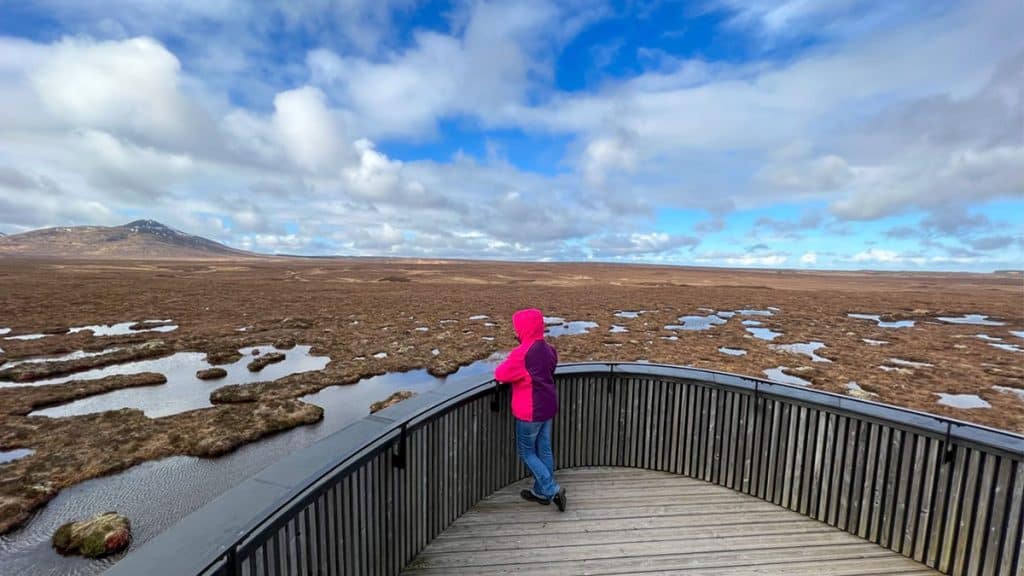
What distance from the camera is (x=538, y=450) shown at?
5152 mm

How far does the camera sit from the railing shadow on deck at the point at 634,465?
2822 mm

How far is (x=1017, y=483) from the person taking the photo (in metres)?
3.68

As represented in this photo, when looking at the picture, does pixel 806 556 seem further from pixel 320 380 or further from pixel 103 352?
pixel 103 352

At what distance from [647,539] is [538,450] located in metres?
1.43

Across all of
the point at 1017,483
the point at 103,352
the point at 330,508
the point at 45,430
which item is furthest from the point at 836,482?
the point at 103,352

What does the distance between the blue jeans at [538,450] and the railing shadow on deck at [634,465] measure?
426mm

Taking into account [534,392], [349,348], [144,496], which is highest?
[534,392]

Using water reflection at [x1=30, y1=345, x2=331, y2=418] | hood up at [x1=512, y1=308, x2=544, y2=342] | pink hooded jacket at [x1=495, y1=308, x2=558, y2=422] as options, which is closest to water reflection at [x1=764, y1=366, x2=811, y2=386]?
pink hooded jacket at [x1=495, y1=308, x2=558, y2=422]

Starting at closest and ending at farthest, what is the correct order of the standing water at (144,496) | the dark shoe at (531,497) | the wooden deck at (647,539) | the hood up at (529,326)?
the wooden deck at (647,539), the hood up at (529,326), the dark shoe at (531,497), the standing water at (144,496)

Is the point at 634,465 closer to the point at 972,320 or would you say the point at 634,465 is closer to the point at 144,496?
the point at 144,496

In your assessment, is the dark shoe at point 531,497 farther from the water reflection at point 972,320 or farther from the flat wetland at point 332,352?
the water reflection at point 972,320

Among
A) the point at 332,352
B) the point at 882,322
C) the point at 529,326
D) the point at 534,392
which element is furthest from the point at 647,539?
the point at 882,322

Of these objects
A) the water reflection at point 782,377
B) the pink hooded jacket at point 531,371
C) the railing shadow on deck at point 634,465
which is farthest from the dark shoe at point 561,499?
the water reflection at point 782,377

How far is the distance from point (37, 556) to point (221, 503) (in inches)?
342
